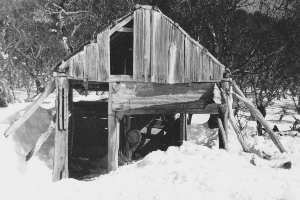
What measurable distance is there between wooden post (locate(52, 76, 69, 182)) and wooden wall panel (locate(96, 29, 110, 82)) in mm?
1027

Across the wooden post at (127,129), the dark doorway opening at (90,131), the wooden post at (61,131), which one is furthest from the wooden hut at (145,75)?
the dark doorway opening at (90,131)

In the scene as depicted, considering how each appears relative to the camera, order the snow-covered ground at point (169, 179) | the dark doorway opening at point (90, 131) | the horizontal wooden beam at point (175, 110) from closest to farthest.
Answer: the snow-covered ground at point (169, 179) < the horizontal wooden beam at point (175, 110) < the dark doorway opening at point (90, 131)

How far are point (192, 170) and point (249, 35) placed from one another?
13.6 m

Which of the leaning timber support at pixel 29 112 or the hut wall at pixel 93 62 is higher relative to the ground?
the hut wall at pixel 93 62

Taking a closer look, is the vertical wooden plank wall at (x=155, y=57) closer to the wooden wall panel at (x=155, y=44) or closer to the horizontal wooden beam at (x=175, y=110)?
the wooden wall panel at (x=155, y=44)

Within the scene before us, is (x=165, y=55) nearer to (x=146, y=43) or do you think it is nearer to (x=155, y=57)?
(x=155, y=57)

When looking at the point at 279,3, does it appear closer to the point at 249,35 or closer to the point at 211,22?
the point at 249,35

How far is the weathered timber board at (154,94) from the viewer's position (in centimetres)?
1041

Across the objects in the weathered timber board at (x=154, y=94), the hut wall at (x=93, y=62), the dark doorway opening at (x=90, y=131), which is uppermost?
the hut wall at (x=93, y=62)

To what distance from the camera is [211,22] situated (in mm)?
17469

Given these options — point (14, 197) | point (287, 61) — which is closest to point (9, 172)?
point (14, 197)

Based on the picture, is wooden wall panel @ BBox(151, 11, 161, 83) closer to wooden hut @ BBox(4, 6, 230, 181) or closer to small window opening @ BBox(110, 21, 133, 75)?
wooden hut @ BBox(4, 6, 230, 181)

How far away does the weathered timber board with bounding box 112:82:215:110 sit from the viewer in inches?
410

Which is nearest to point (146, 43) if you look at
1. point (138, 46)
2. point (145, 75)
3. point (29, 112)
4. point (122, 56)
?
point (138, 46)
